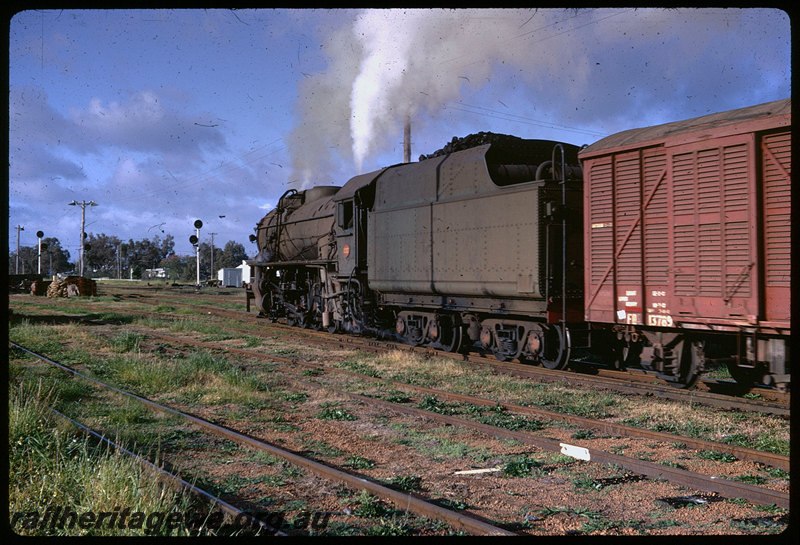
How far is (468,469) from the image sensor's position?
5.51 m

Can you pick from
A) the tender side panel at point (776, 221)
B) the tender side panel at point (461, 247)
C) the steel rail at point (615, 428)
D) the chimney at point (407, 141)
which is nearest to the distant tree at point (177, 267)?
the chimney at point (407, 141)

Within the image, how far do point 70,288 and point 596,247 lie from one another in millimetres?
39130

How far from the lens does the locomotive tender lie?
7.15m

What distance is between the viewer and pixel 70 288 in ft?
127

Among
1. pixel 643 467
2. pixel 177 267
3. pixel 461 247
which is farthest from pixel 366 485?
pixel 177 267

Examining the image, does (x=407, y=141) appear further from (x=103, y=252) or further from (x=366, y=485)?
(x=103, y=252)

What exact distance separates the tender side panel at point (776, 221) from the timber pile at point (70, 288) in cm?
4114

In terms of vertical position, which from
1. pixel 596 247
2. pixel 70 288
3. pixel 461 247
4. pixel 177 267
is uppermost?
pixel 177 267

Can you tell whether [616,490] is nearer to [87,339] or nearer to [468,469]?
[468,469]

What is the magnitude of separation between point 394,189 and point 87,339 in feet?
31.2

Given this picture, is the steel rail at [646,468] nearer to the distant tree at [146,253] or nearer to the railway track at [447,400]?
the railway track at [447,400]

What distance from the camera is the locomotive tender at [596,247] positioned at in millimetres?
7152

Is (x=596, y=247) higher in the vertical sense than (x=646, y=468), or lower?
higher
